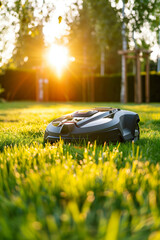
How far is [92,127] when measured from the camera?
3.19 metres

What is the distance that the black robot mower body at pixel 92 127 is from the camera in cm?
320

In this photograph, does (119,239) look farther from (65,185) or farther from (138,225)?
(65,185)

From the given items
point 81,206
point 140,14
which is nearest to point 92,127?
point 81,206

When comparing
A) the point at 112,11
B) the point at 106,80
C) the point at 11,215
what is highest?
the point at 112,11

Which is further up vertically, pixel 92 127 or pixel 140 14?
pixel 140 14

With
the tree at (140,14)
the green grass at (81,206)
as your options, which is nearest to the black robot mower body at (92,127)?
the green grass at (81,206)

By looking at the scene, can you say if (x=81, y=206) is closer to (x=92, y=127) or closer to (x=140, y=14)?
(x=92, y=127)

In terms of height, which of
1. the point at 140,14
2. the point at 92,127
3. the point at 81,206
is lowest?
the point at 81,206

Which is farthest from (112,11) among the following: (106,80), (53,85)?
(53,85)

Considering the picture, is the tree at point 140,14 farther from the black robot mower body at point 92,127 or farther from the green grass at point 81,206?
the green grass at point 81,206

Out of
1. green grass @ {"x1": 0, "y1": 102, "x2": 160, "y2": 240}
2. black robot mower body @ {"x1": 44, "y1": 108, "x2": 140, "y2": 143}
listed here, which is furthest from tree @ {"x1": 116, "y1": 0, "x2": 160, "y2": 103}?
green grass @ {"x1": 0, "y1": 102, "x2": 160, "y2": 240}

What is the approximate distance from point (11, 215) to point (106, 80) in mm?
18578

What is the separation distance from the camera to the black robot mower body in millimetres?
3199

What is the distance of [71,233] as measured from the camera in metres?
1.17
